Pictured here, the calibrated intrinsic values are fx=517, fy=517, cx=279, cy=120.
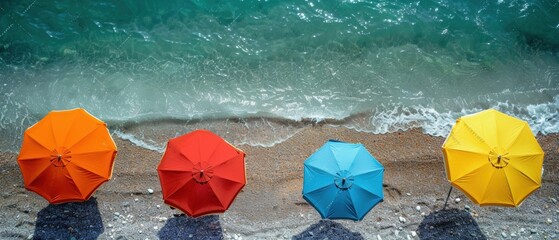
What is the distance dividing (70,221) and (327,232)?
5897 millimetres

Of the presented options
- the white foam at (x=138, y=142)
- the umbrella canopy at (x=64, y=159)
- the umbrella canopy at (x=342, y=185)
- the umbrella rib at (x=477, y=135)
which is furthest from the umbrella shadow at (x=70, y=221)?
the umbrella rib at (x=477, y=135)

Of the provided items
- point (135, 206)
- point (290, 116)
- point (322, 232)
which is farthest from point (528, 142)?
point (135, 206)

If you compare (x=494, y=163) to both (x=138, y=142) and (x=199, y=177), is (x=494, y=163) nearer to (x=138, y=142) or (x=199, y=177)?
(x=199, y=177)

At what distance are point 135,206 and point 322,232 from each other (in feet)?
14.5

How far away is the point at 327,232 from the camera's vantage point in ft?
39.2

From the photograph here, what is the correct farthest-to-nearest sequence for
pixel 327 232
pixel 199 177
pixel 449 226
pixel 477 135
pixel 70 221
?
pixel 449 226 < pixel 327 232 < pixel 70 221 < pixel 477 135 < pixel 199 177

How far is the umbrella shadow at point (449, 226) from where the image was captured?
12.0 meters

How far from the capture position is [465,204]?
12.5 meters

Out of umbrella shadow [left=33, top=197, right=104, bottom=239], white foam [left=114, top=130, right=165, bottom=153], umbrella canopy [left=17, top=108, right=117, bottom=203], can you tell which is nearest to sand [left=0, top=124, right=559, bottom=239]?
umbrella shadow [left=33, top=197, right=104, bottom=239]

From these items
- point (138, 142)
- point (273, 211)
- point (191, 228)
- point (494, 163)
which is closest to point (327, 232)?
point (273, 211)

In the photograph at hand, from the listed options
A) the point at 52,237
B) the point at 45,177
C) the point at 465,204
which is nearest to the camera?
the point at 45,177

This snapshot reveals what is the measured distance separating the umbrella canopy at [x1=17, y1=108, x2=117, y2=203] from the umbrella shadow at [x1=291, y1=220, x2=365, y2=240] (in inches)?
181

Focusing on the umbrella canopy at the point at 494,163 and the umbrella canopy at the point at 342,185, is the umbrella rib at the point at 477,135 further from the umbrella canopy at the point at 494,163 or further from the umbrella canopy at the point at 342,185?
the umbrella canopy at the point at 342,185

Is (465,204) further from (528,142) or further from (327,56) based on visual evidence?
(327,56)
